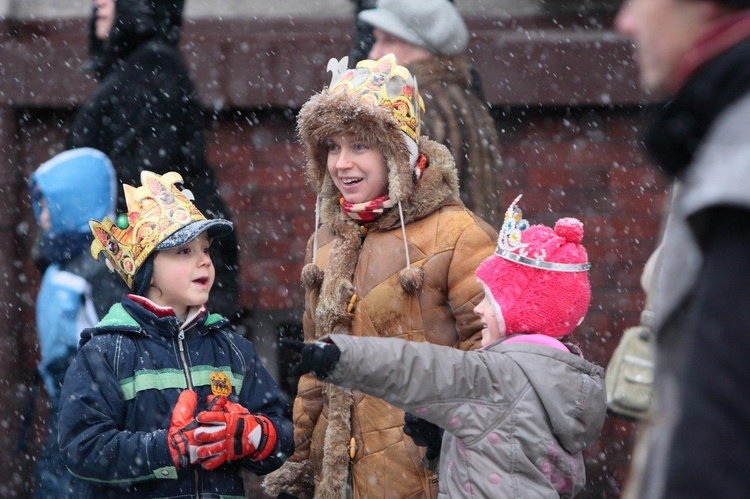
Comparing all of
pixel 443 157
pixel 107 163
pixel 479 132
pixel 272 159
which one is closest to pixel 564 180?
pixel 479 132

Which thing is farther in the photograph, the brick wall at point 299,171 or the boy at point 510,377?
the brick wall at point 299,171

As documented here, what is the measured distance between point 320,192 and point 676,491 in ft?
9.72

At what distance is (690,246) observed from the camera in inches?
54.2

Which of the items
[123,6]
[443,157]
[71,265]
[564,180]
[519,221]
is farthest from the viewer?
[564,180]

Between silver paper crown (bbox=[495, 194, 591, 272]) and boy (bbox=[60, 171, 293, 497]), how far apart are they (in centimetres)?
98

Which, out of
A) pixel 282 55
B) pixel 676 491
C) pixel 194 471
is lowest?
pixel 194 471

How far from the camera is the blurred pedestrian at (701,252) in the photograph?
4.16ft

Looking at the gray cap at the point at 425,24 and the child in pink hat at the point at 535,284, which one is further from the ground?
the gray cap at the point at 425,24

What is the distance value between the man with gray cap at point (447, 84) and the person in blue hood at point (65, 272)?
4.75ft

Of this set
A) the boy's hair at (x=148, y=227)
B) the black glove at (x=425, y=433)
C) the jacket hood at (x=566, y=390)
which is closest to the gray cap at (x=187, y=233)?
the boy's hair at (x=148, y=227)

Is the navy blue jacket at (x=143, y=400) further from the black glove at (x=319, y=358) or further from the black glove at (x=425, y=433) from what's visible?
the black glove at (x=319, y=358)

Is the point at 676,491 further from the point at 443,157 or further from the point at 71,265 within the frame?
the point at 71,265

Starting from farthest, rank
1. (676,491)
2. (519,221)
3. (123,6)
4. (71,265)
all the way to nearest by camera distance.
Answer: (123,6)
(71,265)
(519,221)
(676,491)

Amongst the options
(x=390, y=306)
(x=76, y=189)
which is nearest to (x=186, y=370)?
(x=390, y=306)
